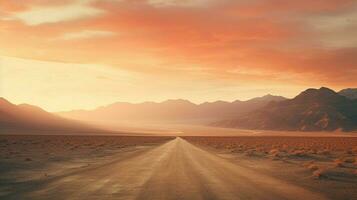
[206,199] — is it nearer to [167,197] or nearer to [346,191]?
[167,197]

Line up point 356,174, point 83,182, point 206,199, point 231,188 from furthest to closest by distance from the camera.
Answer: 1. point 356,174
2. point 83,182
3. point 231,188
4. point 206,199

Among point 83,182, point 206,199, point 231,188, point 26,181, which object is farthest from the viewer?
point 26,181

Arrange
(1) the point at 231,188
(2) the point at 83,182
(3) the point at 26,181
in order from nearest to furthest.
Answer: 1. (1) the point at 231,188
2. (2) the point at 83,182
3. (3) the point at 26,181

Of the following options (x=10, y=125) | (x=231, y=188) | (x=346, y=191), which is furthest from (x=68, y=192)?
(x=10, y=125)

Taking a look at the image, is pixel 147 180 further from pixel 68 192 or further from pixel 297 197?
pixel 297 197

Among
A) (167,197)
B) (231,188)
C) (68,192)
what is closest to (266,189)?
(231,188)

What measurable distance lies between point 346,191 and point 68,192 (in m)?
10.1

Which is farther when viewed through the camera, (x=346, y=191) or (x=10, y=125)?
(x=10, y=125)

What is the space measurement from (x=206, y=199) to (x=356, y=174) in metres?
13.3

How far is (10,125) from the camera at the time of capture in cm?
16275

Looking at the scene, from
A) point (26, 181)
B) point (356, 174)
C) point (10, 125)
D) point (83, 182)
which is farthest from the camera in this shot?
point (10, 125)

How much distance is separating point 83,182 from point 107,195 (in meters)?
3.75

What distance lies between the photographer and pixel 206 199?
12.2 meters

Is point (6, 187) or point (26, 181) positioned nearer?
point (6, 187)
